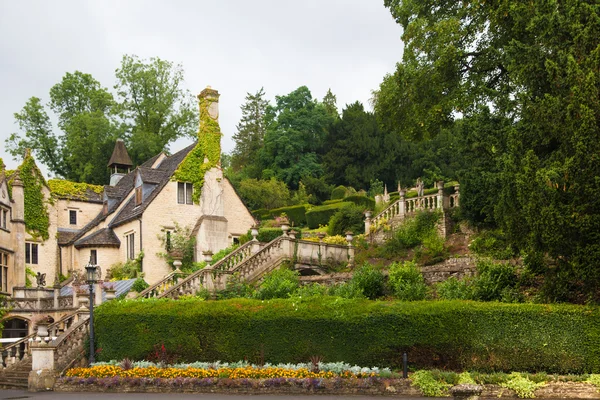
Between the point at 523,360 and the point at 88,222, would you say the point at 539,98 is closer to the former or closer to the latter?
the point at 523,360

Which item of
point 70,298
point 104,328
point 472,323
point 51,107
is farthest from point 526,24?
point 51,107

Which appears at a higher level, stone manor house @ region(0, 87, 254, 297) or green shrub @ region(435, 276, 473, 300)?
stone manor house @ region(0, 87, 254, 297)

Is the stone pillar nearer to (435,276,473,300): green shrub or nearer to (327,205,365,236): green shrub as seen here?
(327,205,365,236): green shrub

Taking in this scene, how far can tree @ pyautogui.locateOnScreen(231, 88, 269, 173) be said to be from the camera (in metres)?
78.8

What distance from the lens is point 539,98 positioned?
68.7 feet

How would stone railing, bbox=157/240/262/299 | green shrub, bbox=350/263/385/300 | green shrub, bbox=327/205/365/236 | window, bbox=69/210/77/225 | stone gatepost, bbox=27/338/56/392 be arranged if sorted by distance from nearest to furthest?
stone gatepost, bbox=27/338/56/392, green shrub, bbox=350/263/385/300, stone railing, bbox=157/240/262/299, green shrub, bbox=327/205/365/236, window, bbox=69/210/77/225

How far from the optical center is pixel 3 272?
37.3 m

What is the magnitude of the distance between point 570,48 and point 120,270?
29196 millimetres

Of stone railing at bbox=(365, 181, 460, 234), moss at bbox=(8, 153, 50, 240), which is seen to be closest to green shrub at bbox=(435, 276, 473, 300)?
stone railing at bbox=(365, 181, 460, 234)

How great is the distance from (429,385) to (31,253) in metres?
32.1

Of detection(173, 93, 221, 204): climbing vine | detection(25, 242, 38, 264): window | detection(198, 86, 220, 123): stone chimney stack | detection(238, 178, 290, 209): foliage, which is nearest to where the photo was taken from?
detection(198, 86, 220, 123): stone chimney stack

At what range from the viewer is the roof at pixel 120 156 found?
5500cm

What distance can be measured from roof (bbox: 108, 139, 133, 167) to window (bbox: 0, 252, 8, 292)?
18.0 meters

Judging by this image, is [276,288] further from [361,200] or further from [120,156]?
[120,156]
